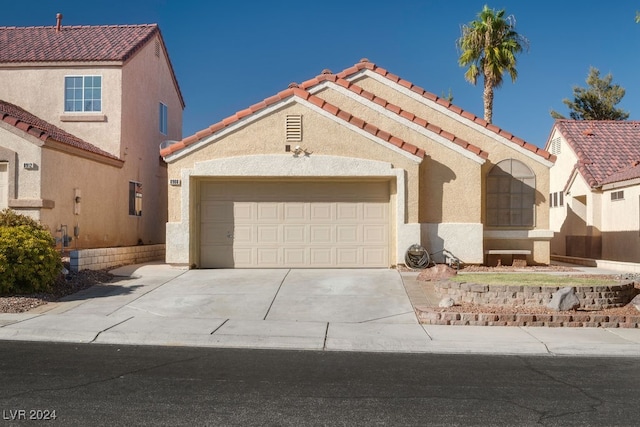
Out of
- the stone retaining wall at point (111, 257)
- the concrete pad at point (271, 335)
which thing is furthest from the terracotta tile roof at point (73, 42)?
the concrete pad at point (271, 335)

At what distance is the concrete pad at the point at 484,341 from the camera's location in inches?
351

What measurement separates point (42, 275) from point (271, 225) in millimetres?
5999

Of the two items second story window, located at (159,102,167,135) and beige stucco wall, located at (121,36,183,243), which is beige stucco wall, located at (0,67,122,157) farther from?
second story window, located at (159,102,167,135)

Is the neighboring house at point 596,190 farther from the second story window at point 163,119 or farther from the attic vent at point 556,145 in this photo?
the second story window at point 163,119

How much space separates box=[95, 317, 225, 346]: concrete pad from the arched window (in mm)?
9852

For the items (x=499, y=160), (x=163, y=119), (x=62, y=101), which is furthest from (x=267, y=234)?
(x=163, y=119)

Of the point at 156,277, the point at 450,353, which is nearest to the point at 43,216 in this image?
the point at 156,277

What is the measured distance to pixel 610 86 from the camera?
152 ft

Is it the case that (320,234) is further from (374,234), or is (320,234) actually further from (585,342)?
(585,342)

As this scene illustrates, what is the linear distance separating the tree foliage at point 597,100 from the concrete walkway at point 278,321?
37.6 metres

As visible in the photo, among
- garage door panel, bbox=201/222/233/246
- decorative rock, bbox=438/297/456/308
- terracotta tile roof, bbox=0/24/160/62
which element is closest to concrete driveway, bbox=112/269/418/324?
decorative rock, bbox=438/297/456/308

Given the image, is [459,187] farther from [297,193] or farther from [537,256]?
[297,193]

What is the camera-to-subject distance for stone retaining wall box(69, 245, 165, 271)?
14.8m

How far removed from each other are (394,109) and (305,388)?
1190 cm
